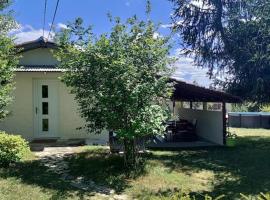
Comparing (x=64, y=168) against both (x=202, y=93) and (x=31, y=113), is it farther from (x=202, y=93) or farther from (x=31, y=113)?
(x=202, y=93)

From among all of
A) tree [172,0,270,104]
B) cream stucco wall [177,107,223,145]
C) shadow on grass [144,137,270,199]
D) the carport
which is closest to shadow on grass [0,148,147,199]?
shadow on grass [144,137,270,199]

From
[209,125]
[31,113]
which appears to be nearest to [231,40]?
[209,125]

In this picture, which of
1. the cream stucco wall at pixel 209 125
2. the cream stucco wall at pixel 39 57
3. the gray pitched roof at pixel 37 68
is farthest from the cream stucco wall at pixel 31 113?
the cream stucco wall at pixel 209 125

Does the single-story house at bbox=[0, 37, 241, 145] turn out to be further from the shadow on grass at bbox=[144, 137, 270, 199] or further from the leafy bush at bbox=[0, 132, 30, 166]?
the leafy bush at bbox=[0, 132, 30, 166]

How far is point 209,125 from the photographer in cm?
1945

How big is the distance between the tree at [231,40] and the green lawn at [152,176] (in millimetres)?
6654

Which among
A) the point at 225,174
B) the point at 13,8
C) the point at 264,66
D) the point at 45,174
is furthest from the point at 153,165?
the point at 264,66

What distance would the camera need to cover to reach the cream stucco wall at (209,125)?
18.1 m

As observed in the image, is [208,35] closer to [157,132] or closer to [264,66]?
[264,66]

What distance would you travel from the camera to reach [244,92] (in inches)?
834

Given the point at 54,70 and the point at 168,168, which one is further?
the point at 54,70

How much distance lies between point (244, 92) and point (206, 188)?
11863mm

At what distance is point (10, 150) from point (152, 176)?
4194 mm

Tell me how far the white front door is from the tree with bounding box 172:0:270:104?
26.3 feet
